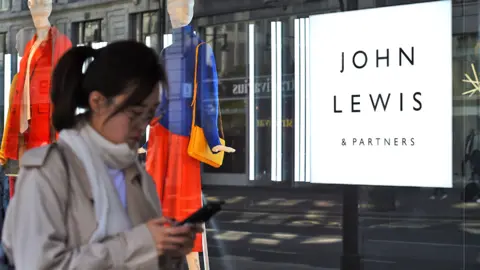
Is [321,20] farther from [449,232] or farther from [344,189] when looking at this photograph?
[449,232]

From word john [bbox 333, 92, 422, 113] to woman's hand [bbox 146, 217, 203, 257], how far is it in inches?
102

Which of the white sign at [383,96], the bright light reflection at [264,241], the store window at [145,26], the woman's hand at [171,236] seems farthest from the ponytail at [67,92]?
the store window at [145,26]

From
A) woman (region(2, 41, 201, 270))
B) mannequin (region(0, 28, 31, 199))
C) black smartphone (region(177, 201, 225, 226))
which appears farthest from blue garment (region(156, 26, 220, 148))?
black smartphone (region(177, 201, 225, 226))

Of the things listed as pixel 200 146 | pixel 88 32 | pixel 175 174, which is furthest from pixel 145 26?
pixel 175 174

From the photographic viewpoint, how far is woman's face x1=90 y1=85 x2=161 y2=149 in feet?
5.33

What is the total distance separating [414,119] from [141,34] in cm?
193

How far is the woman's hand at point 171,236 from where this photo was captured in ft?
4.99

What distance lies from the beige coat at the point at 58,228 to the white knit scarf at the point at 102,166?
0.02m

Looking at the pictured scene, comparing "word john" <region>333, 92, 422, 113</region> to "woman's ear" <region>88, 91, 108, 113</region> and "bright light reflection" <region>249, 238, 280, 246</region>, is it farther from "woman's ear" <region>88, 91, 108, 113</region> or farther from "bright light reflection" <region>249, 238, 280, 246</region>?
"woman's ear" <region>88, 91, 108, 113</region>

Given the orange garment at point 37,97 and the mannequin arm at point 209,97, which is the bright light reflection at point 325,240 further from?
the orange garment at point 37,97

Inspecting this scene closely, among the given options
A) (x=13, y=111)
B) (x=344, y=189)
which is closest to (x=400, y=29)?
(x=344, y=189)

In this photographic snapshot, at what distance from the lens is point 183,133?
4449mm

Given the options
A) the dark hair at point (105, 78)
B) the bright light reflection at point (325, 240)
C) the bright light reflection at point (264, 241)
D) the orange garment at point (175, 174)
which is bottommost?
the bright light reflection at point (264, 241)

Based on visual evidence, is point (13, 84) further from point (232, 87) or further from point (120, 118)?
point (120, 118)
